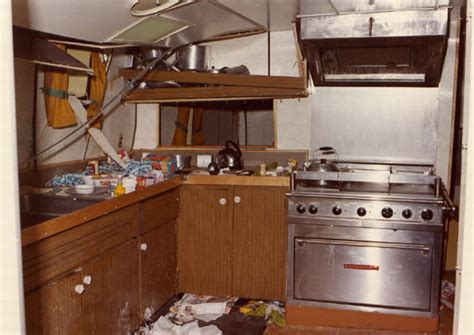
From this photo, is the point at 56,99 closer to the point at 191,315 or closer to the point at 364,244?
the point at 191,315

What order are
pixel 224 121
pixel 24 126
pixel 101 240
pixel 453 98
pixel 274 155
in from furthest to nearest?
pixel 224 121
pixel 274 155
pixel 453 98
pixel 24 126
pixel 101 240

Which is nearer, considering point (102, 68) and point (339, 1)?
point (339, 1)

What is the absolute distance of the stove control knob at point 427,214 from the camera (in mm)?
2715

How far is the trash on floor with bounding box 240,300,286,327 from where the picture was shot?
3019 mm

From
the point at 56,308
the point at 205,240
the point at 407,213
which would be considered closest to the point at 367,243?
the point at 407,213

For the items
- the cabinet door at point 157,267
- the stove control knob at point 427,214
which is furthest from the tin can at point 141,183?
the stove control knob at point 427,214

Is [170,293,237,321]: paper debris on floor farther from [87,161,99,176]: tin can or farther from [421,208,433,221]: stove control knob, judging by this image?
[421,208,433,221]: stove control knob

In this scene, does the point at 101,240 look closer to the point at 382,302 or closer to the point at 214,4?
the point at 214,4

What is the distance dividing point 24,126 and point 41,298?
1206mm

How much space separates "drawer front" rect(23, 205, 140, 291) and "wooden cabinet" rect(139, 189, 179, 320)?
0.18 m

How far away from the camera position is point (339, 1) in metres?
2.63

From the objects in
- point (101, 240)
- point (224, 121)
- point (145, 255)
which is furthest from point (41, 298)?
point (224, 121)

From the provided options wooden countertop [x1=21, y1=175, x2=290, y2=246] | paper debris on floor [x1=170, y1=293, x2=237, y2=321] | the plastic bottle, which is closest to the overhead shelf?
wooden countertop [x1=21, y1=175, x2=290, y2=246]

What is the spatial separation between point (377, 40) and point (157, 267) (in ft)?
6.56
